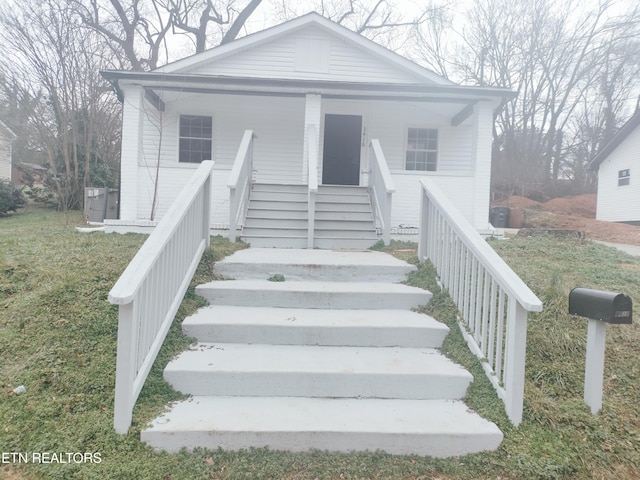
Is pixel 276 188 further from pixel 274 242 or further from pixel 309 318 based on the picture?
pixel 309 318

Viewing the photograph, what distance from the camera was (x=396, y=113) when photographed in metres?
10.0

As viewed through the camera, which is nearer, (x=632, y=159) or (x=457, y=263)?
(x=457, y=263)

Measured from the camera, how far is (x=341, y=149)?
10.2m

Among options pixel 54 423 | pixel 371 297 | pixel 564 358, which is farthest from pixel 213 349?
pixel 564 358

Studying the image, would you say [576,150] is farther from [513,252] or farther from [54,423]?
[54,423]

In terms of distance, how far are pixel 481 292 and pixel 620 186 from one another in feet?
59.4

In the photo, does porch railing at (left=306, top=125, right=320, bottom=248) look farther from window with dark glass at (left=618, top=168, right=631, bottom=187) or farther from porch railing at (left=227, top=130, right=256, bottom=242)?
window with dark glass at (left=618, top=168, right=631, bottom=187)

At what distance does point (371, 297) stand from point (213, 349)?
4.52ft

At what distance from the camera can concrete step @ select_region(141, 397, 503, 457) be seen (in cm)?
216

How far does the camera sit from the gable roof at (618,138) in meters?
15.5

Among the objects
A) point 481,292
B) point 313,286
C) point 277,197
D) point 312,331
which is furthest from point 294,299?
point 277,197

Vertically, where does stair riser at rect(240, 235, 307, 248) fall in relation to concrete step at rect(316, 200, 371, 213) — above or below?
below

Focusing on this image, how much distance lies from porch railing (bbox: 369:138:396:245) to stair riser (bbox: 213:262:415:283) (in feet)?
6.23

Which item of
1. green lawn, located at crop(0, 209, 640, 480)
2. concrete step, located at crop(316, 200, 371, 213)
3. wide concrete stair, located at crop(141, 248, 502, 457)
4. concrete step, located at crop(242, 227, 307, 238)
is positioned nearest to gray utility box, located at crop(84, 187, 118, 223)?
concrete step, located at crop(242, 227, 307, 238)
